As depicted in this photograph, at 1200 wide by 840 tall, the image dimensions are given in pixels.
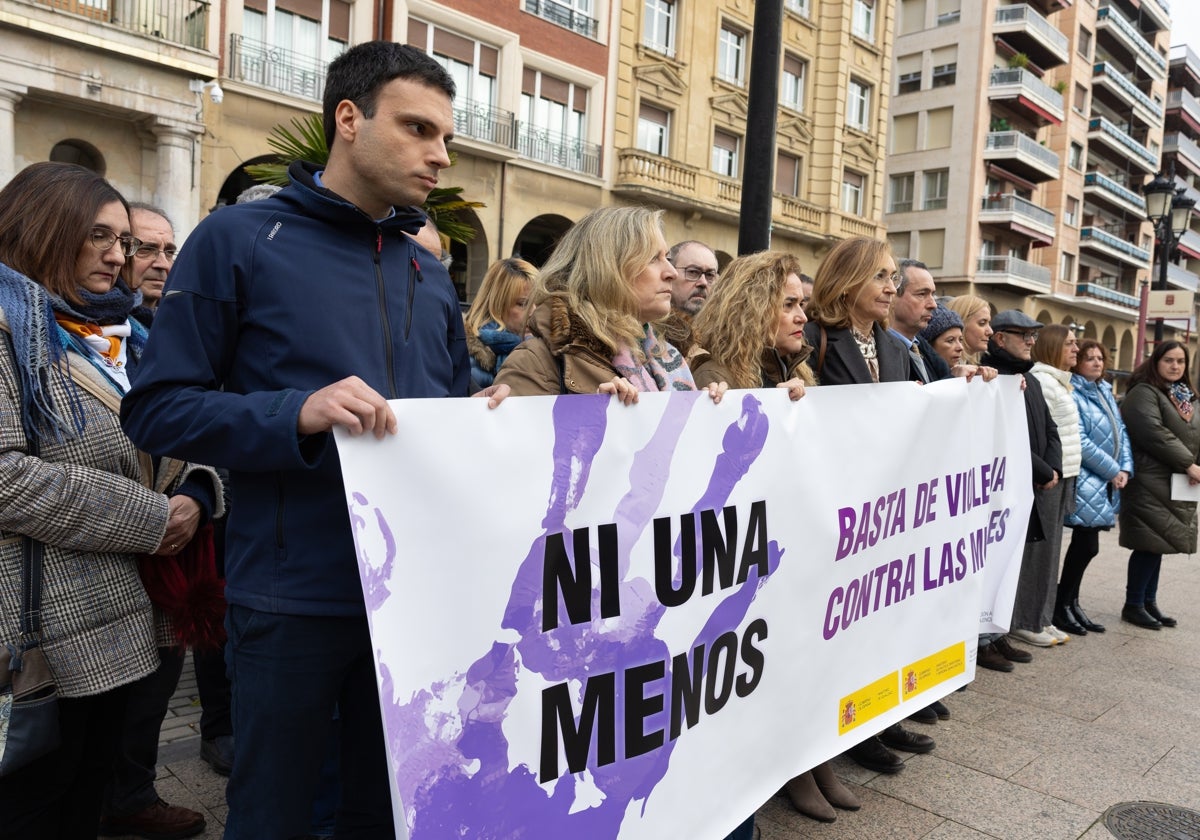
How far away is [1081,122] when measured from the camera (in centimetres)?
4172

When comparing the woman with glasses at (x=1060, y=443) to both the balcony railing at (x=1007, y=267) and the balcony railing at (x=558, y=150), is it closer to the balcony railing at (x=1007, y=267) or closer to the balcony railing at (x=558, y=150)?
the balcony railing at (x=558, y=150)

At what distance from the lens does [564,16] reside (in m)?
18.5

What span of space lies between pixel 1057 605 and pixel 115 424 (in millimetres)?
5912

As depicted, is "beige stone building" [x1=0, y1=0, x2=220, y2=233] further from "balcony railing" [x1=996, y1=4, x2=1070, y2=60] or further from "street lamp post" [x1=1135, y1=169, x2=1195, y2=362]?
"balcony railing" [x1=996, y1=4, x2=1070, y2=60]

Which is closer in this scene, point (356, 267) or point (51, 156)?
Answer: point (356, 267)

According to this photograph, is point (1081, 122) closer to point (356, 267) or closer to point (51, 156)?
point (51, 156)

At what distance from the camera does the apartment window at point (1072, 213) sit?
41400mm

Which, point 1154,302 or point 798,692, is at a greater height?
point 1154,302

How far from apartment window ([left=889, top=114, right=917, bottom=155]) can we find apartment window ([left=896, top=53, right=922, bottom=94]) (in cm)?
115

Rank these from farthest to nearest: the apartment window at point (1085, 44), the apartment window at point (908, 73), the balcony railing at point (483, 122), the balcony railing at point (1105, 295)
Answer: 1. the balcony railing at point (1105, 295)
2. the apartment window at point (1085, 44)
3. the apartment window at point (908, 73)
4. the balcony railing at point (483, 122)

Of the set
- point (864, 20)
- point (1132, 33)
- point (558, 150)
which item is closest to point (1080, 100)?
point (1132, 33)

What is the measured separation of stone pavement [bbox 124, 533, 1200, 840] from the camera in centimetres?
313

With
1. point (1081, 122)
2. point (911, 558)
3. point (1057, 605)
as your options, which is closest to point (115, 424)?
point (911, 558)

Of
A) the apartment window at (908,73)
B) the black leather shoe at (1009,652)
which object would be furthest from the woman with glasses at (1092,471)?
the apartment window at (908,73)
